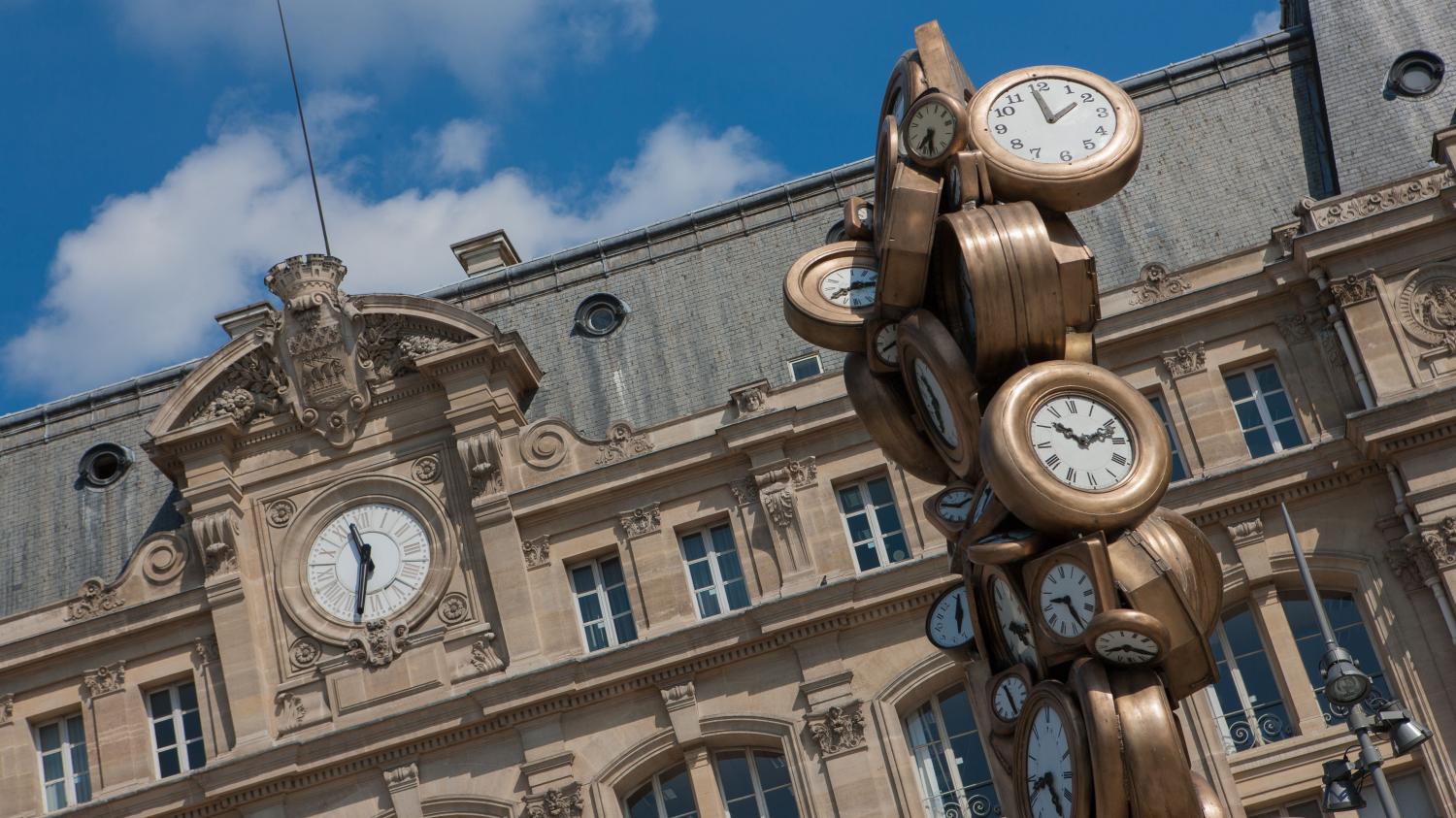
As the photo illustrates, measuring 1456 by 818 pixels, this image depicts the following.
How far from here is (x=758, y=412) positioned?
3195 centimetres

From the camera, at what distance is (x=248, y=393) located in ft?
110

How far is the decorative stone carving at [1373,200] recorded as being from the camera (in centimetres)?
3130

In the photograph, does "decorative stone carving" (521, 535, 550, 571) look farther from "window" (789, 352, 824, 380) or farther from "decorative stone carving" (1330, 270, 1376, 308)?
"decorative stone carving" (1330, 270, 1376, 308)

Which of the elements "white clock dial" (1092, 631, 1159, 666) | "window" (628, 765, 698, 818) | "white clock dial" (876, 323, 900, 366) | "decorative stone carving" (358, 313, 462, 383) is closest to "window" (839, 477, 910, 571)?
"window" (628, 765, 698, 818)

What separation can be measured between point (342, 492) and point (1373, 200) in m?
17.4

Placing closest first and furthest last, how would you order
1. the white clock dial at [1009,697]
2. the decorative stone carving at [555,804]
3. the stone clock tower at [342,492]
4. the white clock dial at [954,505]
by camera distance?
the white clock dial at [1009,697] → the white clock dial at [954,505] → the decorative stone carving at [555,804] → the stone clock tower at [342,492]

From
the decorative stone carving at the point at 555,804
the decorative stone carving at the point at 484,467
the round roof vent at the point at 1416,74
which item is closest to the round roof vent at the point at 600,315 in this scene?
the decorative stone carving at the point at 484,467

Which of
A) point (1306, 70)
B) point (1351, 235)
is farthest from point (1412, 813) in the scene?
point (1306, 70)

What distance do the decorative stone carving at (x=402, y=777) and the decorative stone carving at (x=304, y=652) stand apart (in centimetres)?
242

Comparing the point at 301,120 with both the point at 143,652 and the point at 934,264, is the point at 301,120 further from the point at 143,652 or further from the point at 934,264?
the point at 934,264

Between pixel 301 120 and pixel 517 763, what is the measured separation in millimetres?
13876

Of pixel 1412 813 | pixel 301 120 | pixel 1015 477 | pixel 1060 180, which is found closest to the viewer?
pixel 1015 477

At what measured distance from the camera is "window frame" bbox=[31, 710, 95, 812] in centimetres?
3241

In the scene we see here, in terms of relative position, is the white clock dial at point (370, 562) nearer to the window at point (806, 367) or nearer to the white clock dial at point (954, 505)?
the window at point (806, 367)
